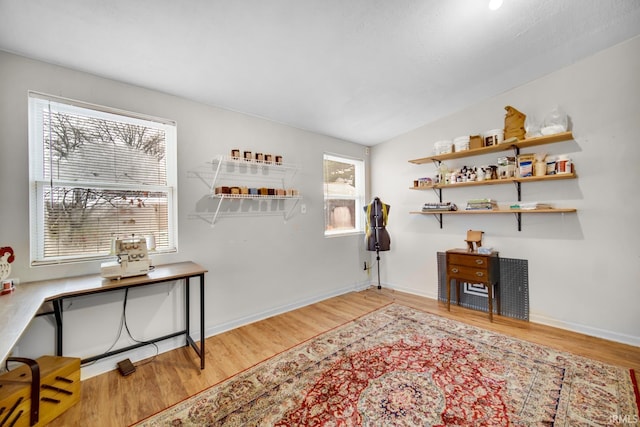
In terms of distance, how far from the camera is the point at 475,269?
9.84ft

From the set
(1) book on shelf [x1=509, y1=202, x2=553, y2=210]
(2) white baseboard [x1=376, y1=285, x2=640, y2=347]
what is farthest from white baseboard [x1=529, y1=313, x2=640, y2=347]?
(1) book on shelf [x1=509, y1=202, x2=553, y2=210]

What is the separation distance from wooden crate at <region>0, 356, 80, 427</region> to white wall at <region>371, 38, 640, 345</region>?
4.09 m

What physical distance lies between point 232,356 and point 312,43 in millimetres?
2715

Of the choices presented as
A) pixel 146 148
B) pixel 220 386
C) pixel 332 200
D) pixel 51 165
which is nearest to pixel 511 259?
pixel 332 200

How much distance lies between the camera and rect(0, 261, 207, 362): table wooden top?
1.15m

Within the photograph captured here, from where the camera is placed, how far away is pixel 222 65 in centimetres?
214

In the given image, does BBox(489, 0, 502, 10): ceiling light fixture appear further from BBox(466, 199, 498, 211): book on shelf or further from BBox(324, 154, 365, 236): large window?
BBox(324, 154, 365, 236): large window

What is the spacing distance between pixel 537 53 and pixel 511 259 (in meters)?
2.18

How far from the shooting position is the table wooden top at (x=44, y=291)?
115 centimetres

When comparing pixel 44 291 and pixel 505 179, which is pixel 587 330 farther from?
pixel 44 291

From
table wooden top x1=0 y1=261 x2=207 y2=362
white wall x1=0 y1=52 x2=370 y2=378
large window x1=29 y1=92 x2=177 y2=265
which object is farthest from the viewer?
large window x1=29 y1=92 x2=177 y2=265

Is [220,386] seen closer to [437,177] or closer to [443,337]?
[443,337]

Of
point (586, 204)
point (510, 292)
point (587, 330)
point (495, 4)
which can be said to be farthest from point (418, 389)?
point (495, 4)

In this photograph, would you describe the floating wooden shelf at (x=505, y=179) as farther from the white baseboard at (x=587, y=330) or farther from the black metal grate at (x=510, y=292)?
the white baseboard at (x=587, y=330)
